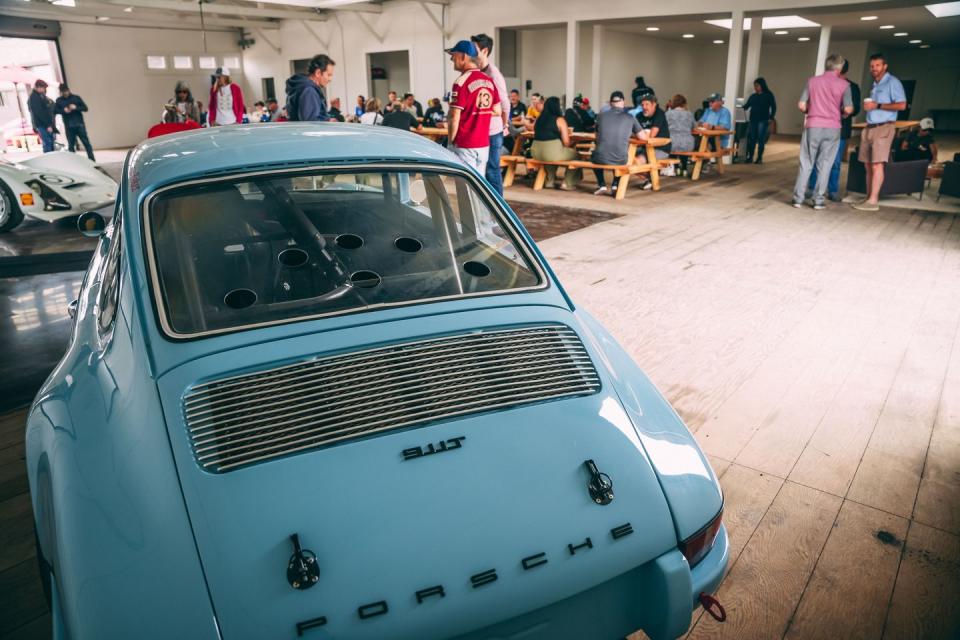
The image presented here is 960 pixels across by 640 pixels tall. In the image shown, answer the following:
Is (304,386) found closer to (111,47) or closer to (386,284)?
(386,284)

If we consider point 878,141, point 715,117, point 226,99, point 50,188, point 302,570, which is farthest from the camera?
point 715,117

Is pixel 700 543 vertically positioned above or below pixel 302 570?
below

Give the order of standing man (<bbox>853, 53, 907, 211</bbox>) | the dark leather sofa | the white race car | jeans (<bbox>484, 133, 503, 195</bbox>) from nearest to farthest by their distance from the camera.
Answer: the white race car
jeans (<bbox>484, 133, 503, 195</bbox>)
standing man (<bbox>853, 53, 907, 211</bbox>)
the dark leather sofa

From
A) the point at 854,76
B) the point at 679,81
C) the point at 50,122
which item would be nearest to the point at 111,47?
the point at 50,122

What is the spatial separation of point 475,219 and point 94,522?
4.78ft

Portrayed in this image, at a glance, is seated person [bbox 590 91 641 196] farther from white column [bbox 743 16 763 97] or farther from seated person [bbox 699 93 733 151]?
white column [bbox 743 16 763 97]

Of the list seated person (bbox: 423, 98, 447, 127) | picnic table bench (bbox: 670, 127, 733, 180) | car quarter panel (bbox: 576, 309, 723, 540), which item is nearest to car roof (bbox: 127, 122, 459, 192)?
car quarter panel (bbox: 576, 309, 723, 540)

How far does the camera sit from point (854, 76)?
22406 millimetres

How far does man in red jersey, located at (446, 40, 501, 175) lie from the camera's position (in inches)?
226

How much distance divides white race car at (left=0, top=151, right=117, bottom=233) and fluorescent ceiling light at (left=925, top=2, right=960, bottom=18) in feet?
54.9

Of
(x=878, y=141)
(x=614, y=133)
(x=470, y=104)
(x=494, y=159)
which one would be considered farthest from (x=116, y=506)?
(x=878, y=141)

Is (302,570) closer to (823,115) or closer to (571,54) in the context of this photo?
(823,115)

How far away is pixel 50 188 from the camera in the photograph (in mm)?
6691

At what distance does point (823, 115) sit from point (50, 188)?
900cm
